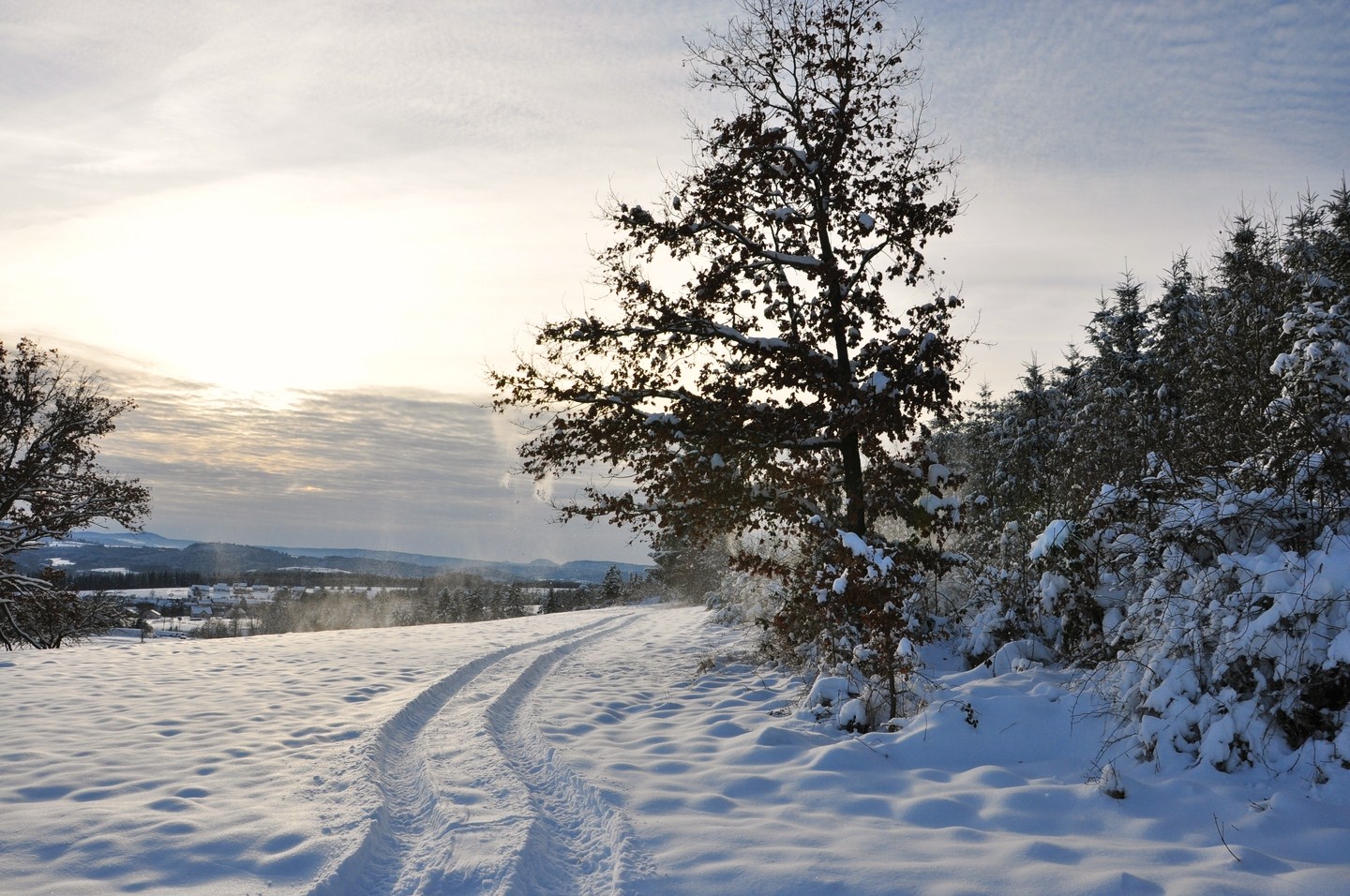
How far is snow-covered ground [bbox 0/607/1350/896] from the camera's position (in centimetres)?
400

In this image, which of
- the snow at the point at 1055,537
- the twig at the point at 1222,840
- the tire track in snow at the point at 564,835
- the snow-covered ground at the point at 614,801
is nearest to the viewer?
the twig at the point at 1222,840

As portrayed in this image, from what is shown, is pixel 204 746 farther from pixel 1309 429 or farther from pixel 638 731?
pixel 1309 429

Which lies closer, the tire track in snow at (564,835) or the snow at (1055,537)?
the tire track in snow at (564,835)

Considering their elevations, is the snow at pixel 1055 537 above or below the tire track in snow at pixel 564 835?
above

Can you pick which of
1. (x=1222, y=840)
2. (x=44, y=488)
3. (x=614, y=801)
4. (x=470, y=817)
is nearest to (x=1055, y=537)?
(x=1222, y=840)

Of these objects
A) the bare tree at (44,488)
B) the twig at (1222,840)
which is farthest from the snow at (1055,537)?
the bare tree at (44,488)

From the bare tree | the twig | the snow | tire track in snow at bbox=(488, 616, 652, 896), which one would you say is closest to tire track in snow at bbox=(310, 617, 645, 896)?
tire track in snow at bbox=(488, 616, 652, 896)

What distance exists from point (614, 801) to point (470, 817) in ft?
3.27

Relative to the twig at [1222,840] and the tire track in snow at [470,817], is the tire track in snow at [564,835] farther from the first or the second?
the twig at [1222,840]

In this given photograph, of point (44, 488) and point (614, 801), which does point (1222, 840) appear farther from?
point (44, 488)

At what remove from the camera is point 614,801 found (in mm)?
5355

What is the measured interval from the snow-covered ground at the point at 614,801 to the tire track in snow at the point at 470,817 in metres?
0.02

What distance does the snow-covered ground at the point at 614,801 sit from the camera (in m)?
4.00

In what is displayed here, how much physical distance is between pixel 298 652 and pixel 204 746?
7.30 meters
